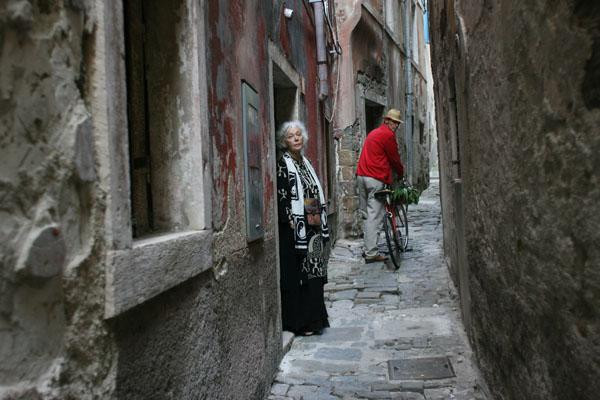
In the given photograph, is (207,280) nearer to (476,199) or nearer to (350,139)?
(476,199)

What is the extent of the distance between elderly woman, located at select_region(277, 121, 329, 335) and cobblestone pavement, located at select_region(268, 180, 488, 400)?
221mm

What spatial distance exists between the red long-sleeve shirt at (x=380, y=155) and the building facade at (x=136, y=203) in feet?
11.9

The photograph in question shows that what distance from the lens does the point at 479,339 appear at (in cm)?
346

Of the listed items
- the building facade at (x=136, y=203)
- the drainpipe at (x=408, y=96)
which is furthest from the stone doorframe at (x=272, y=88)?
the drainpipe at (x=408, y=96)

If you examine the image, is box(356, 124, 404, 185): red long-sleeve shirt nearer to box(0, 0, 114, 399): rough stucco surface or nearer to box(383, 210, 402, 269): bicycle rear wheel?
box(383, 210, 402, 269): bicycle rear wheel

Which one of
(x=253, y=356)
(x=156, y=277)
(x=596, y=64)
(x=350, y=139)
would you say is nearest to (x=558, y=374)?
(x=596, y=64)

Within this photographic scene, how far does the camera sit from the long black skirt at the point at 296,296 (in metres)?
4.50

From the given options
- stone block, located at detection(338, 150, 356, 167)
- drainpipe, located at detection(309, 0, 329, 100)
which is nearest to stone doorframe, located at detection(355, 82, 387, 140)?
stone block, located at detection(338, 150, 356, 167)

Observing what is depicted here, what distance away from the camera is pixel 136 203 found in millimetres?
2307

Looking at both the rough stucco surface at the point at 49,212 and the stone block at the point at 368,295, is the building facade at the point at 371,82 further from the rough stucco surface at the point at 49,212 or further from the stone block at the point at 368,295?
the rough stucco surface at the point at 49,212

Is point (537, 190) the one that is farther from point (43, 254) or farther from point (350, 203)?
point (350, 203)

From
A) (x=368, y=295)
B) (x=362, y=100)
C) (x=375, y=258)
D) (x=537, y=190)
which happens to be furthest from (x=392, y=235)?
(x=537, y=190)

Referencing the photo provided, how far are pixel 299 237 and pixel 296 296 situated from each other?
524 mm

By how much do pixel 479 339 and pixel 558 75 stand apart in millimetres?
2223
